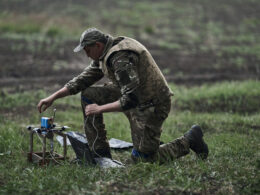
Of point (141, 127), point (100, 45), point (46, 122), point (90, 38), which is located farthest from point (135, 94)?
point (46, 122)

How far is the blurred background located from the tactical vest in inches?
254

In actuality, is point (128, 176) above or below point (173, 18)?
below

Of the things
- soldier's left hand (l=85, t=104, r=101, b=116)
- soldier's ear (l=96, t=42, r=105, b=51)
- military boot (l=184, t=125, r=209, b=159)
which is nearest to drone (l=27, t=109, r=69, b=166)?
soldier's left hand (l=85, t=104, r=101, b=116)

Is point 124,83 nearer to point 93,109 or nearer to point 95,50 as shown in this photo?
point 93,109

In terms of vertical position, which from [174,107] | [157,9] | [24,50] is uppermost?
[157,9]

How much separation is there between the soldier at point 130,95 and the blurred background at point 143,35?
5.97 meters

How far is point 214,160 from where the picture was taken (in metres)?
5.29

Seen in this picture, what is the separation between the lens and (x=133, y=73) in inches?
183

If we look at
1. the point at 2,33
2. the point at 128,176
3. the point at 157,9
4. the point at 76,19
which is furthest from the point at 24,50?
the point at 157,9

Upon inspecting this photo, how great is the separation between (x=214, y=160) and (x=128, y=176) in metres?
1.44

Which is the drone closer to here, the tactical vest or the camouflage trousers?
the camouflage trousers

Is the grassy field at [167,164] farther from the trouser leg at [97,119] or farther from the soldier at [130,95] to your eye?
the trouser leg at [97,119]

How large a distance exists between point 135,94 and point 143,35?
49.5 ft

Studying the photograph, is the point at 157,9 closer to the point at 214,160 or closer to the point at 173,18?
the point at 173,18
